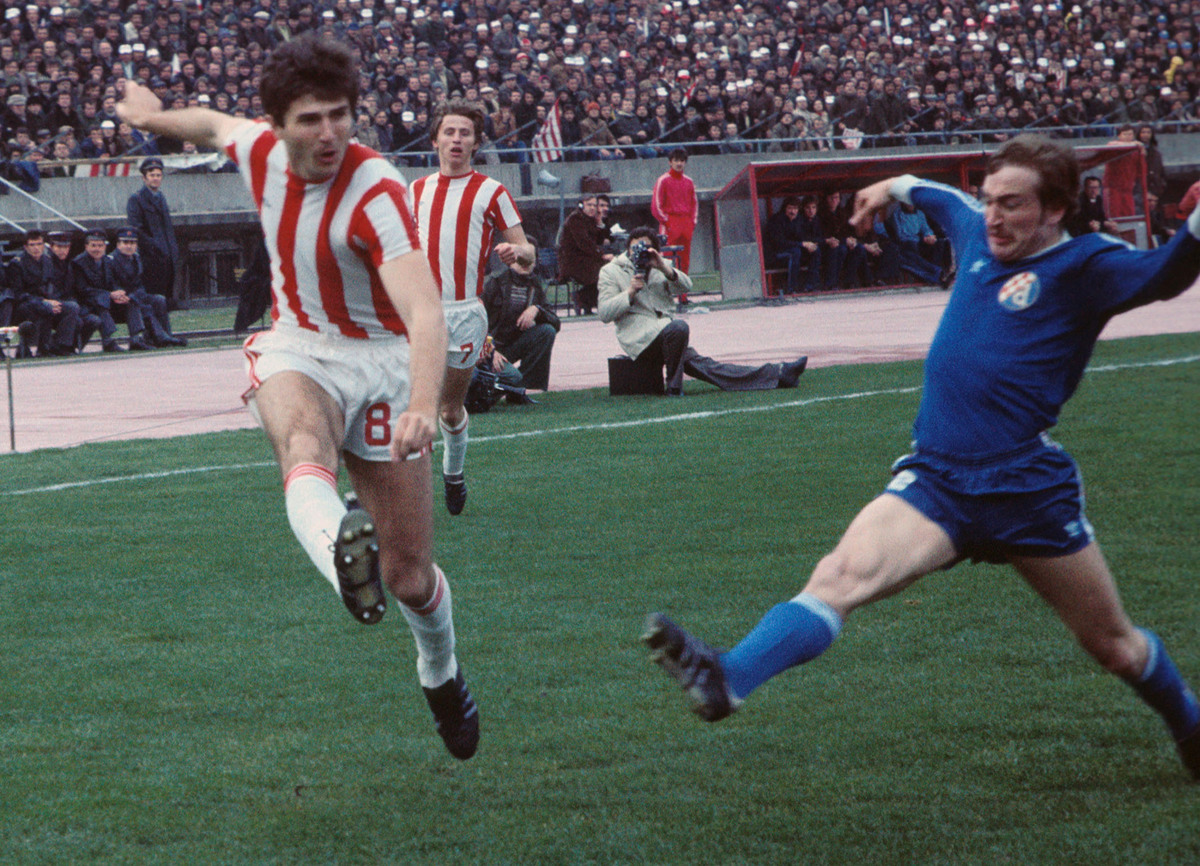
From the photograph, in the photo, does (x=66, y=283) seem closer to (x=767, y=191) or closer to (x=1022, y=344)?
(x=767, y=191)

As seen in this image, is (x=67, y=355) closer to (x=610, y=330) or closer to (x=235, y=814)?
(x=610, y=330)

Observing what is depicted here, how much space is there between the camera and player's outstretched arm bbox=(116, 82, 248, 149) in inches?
198

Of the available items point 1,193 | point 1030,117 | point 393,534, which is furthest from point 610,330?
point 1030,117

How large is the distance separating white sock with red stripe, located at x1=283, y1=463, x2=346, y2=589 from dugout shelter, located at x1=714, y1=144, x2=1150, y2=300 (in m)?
21.4

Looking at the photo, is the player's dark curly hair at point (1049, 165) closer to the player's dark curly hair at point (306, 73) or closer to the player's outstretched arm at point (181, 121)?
the player's dark curly hair at point (306, 73)

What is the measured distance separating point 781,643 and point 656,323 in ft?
33.9

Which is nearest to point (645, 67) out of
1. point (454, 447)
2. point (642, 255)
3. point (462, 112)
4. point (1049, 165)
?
point (642, 255)

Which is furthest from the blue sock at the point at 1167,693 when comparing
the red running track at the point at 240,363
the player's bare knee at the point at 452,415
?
the red running track at the point at 240,363

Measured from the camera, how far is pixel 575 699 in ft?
17.2

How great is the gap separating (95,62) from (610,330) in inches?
453

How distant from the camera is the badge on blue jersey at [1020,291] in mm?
4023

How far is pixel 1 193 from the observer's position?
24.6 m

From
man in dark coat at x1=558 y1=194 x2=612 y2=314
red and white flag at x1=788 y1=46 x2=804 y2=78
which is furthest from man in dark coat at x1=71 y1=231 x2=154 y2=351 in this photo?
red and white flag at x1=788 y1=46 x2=804 y2=78

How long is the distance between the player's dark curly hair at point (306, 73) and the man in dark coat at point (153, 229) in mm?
17136
